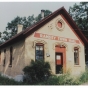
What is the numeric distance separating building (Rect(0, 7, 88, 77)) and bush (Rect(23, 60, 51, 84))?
660mm

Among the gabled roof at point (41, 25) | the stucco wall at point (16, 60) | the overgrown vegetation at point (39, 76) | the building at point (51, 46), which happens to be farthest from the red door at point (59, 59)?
the stucco wall at point (16, 60)

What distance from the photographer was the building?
41.5ft

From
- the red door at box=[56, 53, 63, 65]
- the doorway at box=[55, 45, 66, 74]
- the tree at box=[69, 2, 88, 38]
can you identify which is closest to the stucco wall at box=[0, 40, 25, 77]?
the doorway at box=[55, 45, 66, 74]

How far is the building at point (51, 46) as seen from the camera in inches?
498

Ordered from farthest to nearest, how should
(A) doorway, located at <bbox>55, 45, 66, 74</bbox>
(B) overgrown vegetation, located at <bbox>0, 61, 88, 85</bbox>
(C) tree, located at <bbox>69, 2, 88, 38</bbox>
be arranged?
(C) tree, located at <bbox>69, 2, 88, 38</bbox> → (A) doorway, located at <bbox>55, 45, 66, 74</bbox> → (B) overgrown vegetation, located at <bbox>0, 61, 88, 85</bbox>

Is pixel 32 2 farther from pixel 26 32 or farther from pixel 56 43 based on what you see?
pixel 56 43

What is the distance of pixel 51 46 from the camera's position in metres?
13.4

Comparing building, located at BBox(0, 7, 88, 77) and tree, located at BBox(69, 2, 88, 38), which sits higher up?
tree, located at BBox(69, 2, 88, 38)

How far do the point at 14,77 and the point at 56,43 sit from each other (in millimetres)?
3813

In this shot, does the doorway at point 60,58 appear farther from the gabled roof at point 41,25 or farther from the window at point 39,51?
the gabled roof at point 41,25

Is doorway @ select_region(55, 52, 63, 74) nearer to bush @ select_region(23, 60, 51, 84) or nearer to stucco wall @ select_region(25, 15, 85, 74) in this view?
stucco wall @ select_region(25, 15, 85, 74)

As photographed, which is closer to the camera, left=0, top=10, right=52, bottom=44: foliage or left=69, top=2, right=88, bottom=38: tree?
left=0, top=10, right=52, bottom=44: foliage

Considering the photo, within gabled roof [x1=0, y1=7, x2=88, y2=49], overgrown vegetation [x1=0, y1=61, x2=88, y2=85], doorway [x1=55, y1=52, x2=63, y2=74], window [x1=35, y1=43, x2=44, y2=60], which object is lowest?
overgrown vegetation [x1=0, y1=61, x2=88, y2=85]

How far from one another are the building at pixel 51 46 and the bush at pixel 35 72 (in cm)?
66
